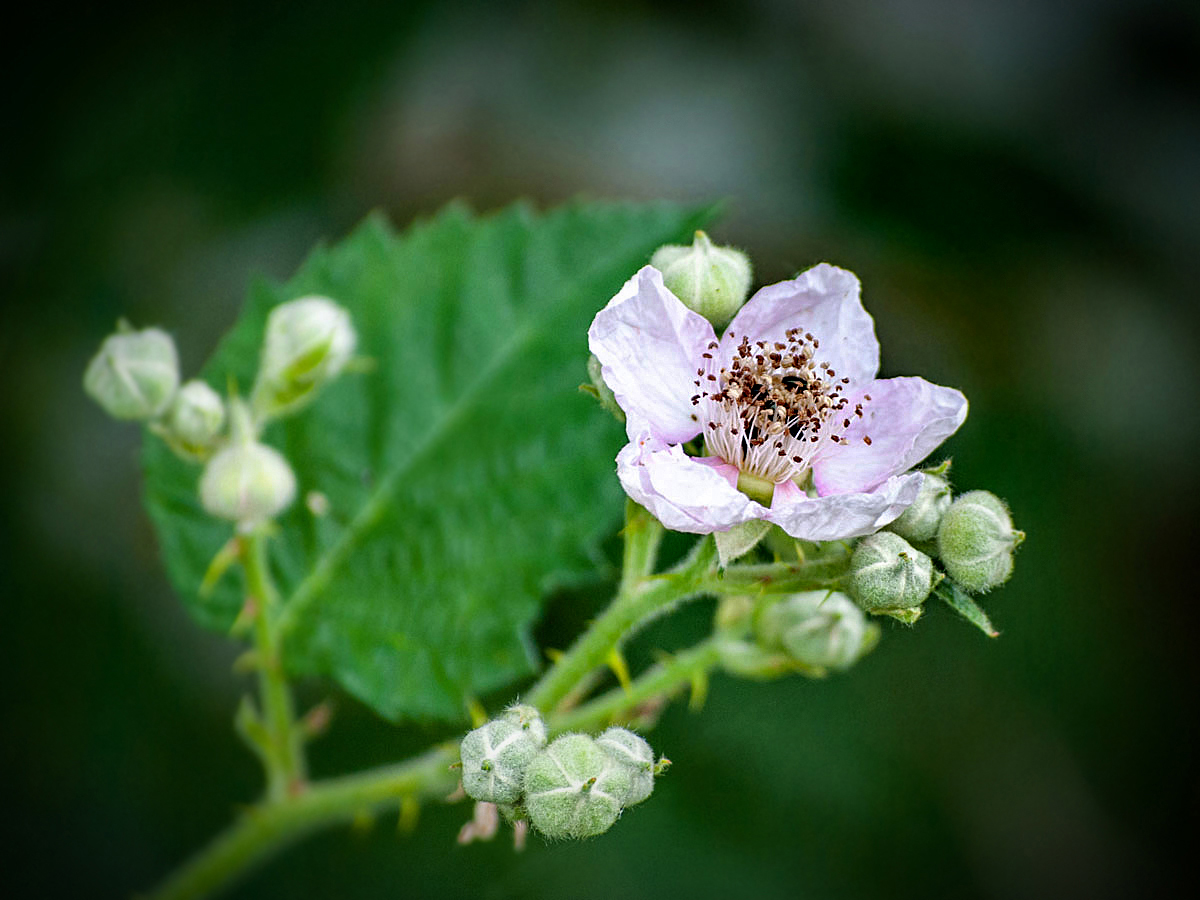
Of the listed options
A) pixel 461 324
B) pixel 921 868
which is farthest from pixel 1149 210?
pixel 461 324

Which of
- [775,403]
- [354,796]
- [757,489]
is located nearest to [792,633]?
[757,489]

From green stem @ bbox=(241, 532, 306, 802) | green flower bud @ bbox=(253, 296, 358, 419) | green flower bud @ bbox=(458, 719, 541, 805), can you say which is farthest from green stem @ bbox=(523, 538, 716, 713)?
green flower bud @ bbox=(253, 296, 358, 419)

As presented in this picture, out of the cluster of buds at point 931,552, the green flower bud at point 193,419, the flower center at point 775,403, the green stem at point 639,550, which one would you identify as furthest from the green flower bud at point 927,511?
the green flower bud at point 193,419

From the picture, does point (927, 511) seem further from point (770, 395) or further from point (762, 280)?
point (762, 280)

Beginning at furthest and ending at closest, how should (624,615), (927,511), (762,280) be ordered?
1. (762,280)
2. (624,615)
3. (927,511)

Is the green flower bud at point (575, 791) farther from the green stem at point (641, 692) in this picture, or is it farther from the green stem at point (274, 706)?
the green stem at point (274, 706)

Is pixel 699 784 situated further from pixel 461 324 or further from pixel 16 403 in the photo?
pixel 16 403
